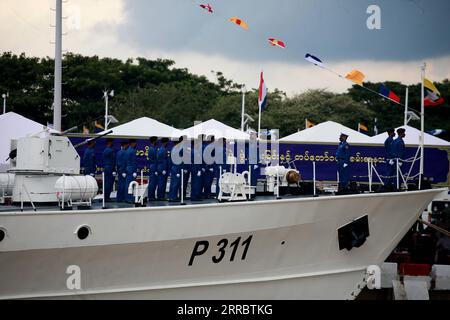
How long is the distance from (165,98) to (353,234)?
3240 cm

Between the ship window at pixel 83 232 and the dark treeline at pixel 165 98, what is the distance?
82.8ft

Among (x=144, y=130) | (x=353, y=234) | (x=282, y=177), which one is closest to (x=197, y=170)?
(x=282, y=177)

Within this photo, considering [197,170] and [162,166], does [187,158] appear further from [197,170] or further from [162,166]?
[162,166]

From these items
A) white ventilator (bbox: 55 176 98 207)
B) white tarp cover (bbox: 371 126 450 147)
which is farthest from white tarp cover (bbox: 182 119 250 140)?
white ventilator (bbox: 55 176 98 207)

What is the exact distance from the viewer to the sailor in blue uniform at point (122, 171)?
16328 millimetres

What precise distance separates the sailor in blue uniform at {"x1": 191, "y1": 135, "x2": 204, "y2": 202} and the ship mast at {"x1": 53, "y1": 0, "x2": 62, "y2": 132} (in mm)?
2959

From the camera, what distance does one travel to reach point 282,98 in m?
58.1

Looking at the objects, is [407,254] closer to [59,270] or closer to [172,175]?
[172,175]

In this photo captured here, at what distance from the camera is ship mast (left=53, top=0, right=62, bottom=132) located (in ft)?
53.0

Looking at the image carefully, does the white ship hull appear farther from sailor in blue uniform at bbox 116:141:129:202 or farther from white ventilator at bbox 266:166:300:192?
sailor in blue uniform at bbox 116:141:129:202

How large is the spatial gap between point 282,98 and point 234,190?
142 feet

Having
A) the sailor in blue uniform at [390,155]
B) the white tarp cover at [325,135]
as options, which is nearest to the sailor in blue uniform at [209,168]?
the sailor in blue uniform at [390,155]
